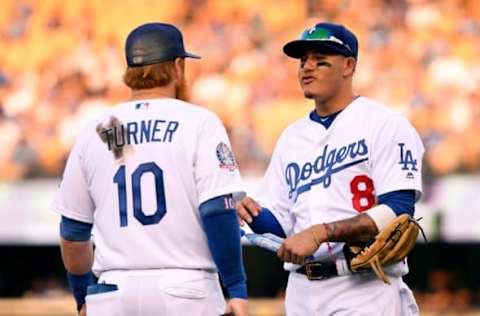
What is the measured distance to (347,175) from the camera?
170 inches

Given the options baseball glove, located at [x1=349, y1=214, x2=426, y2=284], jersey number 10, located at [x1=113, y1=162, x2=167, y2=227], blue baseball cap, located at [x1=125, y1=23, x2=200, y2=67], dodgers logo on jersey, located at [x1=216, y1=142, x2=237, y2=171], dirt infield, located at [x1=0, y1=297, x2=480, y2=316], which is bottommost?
dirt infield, located at [x1=0, y1=297, x2=480, y2=316]

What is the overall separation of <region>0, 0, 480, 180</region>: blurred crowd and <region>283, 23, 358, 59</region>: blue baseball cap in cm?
618

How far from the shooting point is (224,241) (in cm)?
373

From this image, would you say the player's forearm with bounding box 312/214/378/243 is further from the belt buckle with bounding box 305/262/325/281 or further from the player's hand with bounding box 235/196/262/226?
the player's hand with bounding box 235/196/262/226

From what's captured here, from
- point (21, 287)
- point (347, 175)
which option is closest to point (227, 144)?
point (347, 175)

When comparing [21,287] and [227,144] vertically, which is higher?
[227,144]

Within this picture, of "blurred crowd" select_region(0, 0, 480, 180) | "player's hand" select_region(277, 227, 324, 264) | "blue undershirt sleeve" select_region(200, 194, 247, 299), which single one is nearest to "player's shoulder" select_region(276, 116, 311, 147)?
"player's hand" select_region(277, 227, 324, 264)

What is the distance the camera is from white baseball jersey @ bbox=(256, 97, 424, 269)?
4.24 m

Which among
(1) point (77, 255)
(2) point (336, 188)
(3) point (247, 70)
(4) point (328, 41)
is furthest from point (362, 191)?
(3) point (247, 70)

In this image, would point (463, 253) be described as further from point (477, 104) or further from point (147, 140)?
point (147, 140)

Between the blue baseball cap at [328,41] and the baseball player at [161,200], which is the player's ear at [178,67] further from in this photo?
the blue baseball cap at [328,41]

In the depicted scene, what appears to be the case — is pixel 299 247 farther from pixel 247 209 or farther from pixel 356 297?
pixel 247 209

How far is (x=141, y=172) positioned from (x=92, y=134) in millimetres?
270

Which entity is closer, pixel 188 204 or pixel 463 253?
pixel 188 204
